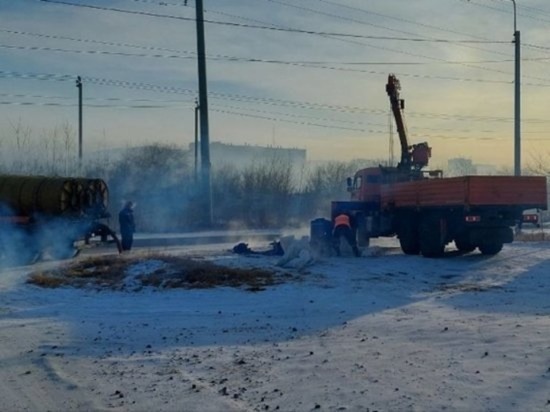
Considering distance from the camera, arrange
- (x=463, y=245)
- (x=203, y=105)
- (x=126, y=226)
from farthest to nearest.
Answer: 1. (x=203, y=105)
2. (x=126, y=226)
3. (x=463, y=245)

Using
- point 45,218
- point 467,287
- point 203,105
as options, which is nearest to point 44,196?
point 45,218

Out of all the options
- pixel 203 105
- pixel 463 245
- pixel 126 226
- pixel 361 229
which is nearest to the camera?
pixel 463 245

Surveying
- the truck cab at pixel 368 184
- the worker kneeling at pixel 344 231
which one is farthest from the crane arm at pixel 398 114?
the worker kneeling at pixel 344 231

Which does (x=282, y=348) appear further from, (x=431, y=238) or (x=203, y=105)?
(x=203, y=105)

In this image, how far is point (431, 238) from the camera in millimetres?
19688

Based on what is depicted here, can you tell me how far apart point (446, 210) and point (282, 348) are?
1216 cm

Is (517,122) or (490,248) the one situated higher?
(517,122)

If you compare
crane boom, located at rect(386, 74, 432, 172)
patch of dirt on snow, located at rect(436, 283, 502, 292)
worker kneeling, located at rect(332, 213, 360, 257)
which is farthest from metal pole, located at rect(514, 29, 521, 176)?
patch of dirt on snow, located at rect(436, 283, 502, 292)

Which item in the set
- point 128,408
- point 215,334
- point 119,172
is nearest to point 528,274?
point 215,334

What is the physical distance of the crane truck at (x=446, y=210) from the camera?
1841 centimetres

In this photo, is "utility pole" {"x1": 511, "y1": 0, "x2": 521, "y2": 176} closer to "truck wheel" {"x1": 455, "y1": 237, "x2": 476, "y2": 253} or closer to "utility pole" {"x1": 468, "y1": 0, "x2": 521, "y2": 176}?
"utility pole" {"x1": 468, "y1": 0, "x2": 521, "y2": 176}

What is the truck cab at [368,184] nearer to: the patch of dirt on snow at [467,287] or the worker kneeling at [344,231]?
the worker kneeling at [344,231]

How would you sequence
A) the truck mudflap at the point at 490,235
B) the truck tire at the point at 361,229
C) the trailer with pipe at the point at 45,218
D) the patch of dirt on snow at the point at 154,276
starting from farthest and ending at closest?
1. the truck tire at the point at 361,229
2. the trailer with pipe at the point at 45,218
3. the truck mudflap at the point at 490,235
4. the patch of dirt on snow at the point at 154,276

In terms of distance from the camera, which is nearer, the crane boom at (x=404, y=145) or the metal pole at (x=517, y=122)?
the crane boom at (x=404, y=145)
